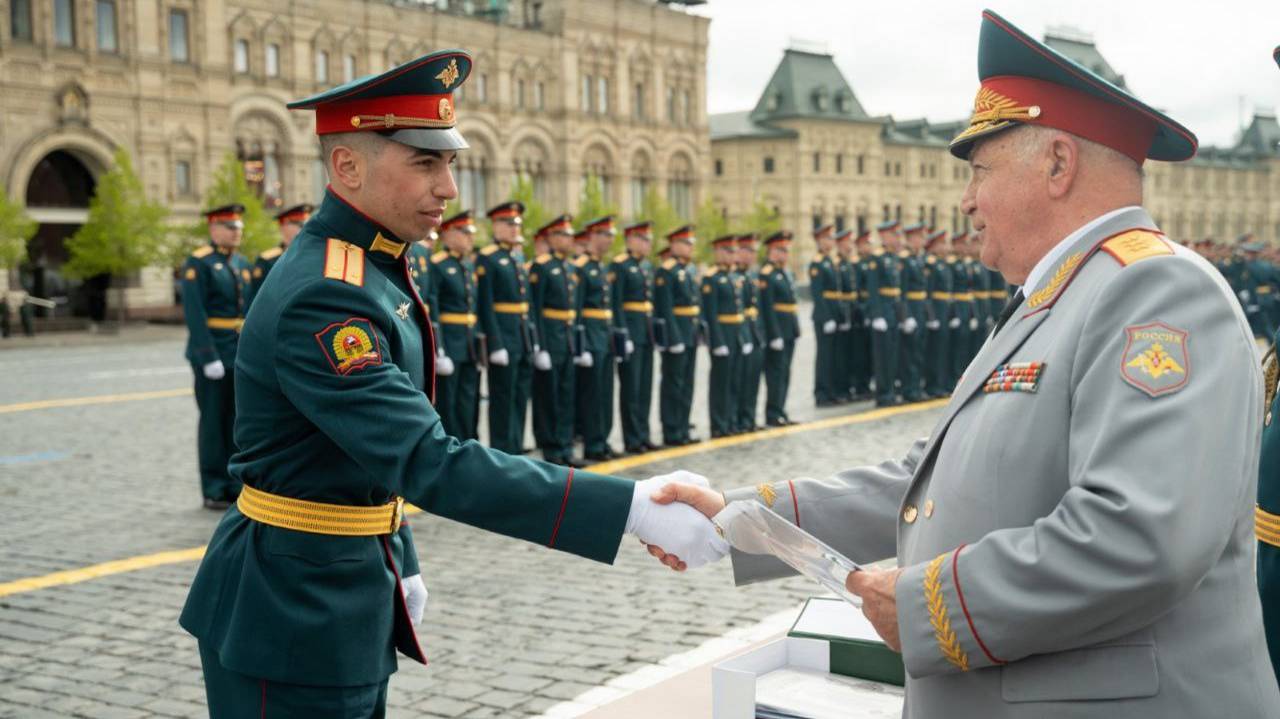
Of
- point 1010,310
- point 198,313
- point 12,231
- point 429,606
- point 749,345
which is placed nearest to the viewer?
point 1010,310

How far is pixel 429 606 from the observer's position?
6.29 meters

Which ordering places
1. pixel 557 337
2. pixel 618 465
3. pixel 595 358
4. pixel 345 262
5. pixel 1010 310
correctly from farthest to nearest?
pixel 595 358
pixel 557 337
pixel 618 465
pixel 345 262
pixel 1010 310

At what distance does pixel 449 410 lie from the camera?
36.4 feet

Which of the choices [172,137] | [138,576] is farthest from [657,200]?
[138,576]

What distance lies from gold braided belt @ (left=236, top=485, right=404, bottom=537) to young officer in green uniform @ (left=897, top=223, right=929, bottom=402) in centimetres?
1466

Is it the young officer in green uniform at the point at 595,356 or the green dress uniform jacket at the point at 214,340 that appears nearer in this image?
the green dress uniform jacket at the point at 214,340

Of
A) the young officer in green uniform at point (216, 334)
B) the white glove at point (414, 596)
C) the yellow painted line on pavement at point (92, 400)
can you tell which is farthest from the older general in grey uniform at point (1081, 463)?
the yellow painted line on pavement at point (92, 400)

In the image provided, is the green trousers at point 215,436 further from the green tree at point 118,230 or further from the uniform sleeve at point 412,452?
the green tree at point 118,230

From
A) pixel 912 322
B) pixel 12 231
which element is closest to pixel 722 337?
pixel 912 322

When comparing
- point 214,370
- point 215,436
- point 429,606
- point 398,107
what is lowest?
point 429,606

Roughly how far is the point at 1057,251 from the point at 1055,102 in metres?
0.27

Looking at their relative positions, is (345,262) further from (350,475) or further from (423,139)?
(350,475)

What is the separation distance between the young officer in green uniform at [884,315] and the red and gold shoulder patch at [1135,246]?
14.4 metres

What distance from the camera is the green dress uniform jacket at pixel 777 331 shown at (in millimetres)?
14383
